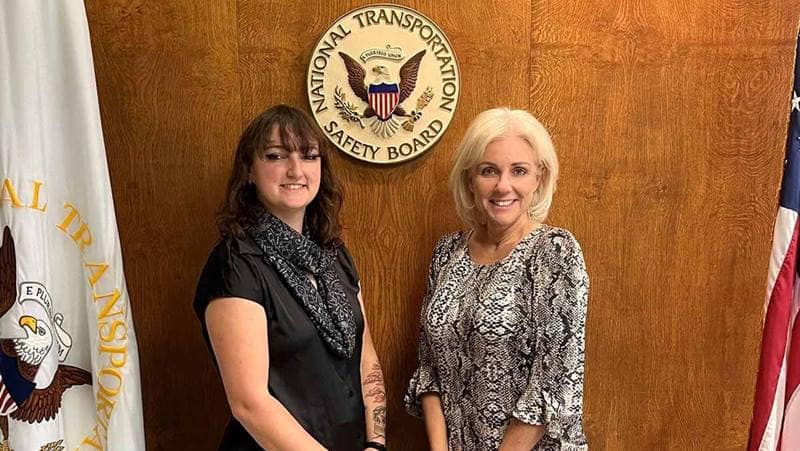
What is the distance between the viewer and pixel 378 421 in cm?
173

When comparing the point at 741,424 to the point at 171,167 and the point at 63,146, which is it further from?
the point at 63,146

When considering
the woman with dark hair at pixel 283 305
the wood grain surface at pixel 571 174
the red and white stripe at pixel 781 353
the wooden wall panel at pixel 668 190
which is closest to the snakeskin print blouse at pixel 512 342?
the woman with dark hair at pixel 283 305

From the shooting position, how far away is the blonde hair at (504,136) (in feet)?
5.44

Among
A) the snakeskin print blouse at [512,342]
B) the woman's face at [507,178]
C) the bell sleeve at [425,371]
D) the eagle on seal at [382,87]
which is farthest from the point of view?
the eagle on seal at [382,87]

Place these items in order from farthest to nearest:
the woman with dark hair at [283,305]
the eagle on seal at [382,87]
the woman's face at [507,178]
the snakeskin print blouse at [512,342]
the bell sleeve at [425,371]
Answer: the eagle on seal at [382,87]
the bell sleeve at [425,371]
the woman's face at [507,178]
the snakeskin print blouse at [512,342]
the woman with dark hair at [283,305]

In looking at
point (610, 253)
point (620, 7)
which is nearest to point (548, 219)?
point (610, 253)

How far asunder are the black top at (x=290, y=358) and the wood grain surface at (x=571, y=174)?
46cm

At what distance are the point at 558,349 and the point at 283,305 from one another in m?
0.64

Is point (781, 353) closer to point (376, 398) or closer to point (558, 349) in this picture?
point (558, 349)

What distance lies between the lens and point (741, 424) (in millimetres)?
2133

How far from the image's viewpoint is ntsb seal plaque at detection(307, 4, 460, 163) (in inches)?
74.9

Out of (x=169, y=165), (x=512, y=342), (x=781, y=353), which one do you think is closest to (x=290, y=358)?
(x=512, y=342)

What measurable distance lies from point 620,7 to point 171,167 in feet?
4.60

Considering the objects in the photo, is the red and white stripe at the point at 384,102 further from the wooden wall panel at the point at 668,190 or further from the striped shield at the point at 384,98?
the wooden wall panel at the point at 668,190
